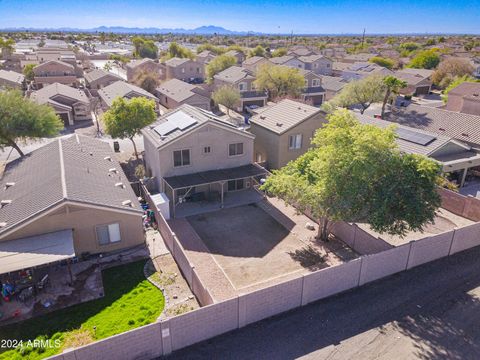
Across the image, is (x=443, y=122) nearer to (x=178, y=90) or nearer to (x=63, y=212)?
(x=63, y=212)

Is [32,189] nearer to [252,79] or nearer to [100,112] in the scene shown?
[100,112]

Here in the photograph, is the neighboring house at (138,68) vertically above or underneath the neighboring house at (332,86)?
above

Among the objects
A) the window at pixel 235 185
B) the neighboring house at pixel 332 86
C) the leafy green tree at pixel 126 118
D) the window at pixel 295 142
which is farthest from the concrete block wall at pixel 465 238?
the neighboring house at pixel 332 86

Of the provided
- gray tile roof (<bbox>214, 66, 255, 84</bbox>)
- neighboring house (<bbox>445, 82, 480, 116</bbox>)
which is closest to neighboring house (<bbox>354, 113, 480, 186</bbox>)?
neighboring house (<bbox>445, 82, 480, 116</bbox>)

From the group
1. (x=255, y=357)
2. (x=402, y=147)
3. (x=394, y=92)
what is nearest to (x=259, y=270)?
(x=255, y=357)

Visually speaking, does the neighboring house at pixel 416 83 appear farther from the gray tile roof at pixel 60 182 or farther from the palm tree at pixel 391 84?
the gray tile roof at pixel 60 182

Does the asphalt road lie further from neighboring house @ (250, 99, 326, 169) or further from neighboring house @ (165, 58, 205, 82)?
neighboring house @ (165, 58, 205, 82)
